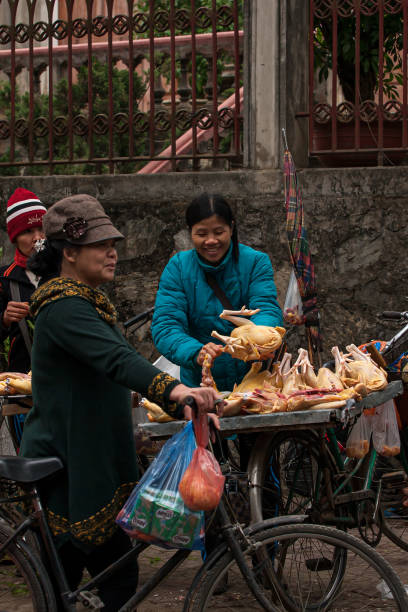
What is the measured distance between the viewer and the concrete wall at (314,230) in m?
6.35

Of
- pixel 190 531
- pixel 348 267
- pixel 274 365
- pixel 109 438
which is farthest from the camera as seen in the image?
pixel 348 267

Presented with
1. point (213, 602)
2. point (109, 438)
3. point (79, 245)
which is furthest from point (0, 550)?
point (213, 602)

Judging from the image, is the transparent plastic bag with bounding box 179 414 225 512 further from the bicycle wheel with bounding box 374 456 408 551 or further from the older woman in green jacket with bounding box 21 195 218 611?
the bicycle wheel with bounding box 374 456 408 551

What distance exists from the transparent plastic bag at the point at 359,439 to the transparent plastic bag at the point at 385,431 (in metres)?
0.06

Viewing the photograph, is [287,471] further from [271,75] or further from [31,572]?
[271,75]

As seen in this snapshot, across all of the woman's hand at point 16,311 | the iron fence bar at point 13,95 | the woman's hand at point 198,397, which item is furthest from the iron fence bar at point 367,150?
the woman's hand at point 198,397

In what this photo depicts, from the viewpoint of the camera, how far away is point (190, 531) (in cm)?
290

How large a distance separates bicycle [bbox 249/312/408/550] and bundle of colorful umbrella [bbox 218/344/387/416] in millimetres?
238

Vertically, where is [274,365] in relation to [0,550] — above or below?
above

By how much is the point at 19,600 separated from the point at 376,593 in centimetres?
162

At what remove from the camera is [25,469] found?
2.96 m

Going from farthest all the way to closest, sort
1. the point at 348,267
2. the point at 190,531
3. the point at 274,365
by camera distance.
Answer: the point at 348,267 < the point at 274,365 < the point at 190,531

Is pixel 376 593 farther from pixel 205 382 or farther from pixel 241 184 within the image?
pixel 241 184

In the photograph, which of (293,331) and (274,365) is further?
(293,331)
